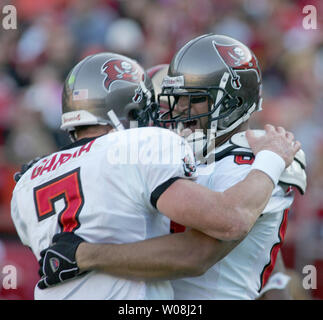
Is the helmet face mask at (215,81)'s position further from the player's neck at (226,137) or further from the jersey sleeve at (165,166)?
the jersey sleeve at (165,166)

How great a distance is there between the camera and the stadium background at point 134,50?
23.4ft

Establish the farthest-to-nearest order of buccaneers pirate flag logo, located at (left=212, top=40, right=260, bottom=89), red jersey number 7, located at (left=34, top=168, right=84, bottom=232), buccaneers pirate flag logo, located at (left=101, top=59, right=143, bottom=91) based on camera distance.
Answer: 1. buccaneers pirate flag logo, located at (left=212, top=40, right=260, bottom=89)
2. buccaneers pirate flag logo, located at (left=101, top=59, right=143, bottom=91)
3. red jersey number 7, located at (left=34, top=168, right=84, bottom=232)

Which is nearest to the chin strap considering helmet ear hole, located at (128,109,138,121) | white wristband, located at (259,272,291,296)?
helmet ear hole, located at (128,109,138,121)

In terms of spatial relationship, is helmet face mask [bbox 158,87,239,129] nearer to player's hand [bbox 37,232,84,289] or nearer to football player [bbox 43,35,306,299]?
football player [bbox 43,35,306,299]

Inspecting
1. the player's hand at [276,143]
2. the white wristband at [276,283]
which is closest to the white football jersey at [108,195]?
the player's hand at [276,143]

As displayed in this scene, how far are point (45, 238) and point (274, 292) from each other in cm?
148

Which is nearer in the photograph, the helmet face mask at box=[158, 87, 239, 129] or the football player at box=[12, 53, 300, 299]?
the football player at box=[12, 53, 300, 299]

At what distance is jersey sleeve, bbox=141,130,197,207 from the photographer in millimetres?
2473

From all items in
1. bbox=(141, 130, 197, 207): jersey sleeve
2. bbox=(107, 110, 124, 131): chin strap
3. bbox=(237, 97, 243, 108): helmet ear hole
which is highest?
bbox=(237, 97, 243, 108): helmet ear hole

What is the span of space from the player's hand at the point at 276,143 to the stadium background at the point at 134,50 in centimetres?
331

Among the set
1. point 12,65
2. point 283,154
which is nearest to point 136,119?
point 283,154

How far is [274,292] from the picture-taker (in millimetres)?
3504

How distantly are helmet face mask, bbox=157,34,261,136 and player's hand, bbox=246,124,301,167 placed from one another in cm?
21

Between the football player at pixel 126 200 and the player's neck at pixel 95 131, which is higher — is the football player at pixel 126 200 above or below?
below
